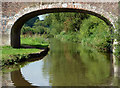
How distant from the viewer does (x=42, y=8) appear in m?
10.6

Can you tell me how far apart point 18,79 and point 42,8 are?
5.34m

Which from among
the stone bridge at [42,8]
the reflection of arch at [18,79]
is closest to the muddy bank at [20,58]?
the reflection of arch at [18,79]

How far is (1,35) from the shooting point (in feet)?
37.7

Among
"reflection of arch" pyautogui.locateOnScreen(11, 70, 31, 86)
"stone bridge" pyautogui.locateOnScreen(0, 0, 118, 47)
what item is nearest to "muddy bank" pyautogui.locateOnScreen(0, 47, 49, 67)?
"reflection of arch" pyautogui.locateOnScreen(11, 70, 31, 86)

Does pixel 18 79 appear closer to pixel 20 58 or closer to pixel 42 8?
pixel 20 58

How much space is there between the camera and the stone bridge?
10.5 m

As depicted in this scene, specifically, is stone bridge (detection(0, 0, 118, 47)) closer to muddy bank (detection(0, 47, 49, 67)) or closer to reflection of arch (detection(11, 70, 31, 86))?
muddy bank (detection(0, 47, 49, 67))

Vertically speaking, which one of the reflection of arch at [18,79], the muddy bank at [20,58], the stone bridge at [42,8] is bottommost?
the reflection of arch at [18,79]

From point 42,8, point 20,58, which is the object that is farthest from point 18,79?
point 42,8

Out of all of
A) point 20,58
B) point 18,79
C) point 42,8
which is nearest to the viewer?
point 18,79

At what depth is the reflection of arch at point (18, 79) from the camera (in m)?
5.63

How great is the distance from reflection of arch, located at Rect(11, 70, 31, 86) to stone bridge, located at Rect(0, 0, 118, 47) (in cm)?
466

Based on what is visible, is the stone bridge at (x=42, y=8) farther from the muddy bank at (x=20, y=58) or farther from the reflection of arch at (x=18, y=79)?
the reflection of arch at (x=18, y=79)

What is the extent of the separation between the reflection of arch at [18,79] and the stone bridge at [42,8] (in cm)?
466
